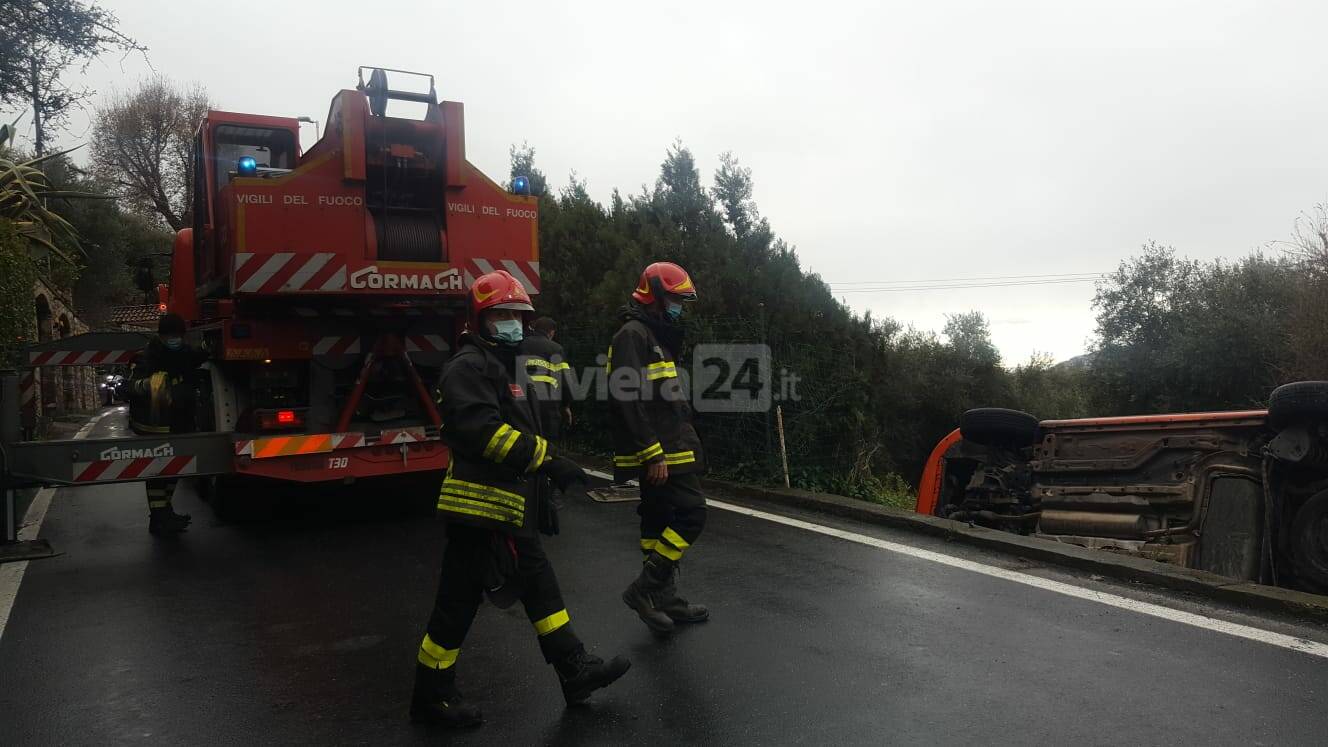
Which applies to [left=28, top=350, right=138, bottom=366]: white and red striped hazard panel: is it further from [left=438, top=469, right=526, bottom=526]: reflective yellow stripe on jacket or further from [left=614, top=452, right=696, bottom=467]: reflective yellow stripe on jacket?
[left=438, top=469, right=526, bottom=526]: reflective yellow stripe on jacket

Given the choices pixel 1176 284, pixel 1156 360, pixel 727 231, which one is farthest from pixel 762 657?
pixel 1176 284

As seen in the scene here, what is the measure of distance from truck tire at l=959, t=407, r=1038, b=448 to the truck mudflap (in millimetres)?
4230

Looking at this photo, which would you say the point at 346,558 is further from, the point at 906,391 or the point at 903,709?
the point at 906,391

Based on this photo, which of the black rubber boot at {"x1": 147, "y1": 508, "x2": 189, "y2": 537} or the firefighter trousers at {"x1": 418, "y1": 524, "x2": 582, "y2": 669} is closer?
the firefighter trousers at {"x1": 418, "y1": 524, "x2": 582, "y2": 669}

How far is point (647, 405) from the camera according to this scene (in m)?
4.97

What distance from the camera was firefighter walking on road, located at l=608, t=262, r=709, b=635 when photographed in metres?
4.86

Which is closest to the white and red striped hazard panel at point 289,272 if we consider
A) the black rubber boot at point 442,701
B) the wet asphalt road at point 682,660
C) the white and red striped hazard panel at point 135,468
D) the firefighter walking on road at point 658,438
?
the white and red striped hazard panel at point 135,468

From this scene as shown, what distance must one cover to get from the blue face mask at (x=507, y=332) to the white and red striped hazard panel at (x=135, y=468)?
4.37m

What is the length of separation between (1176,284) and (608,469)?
27.8m

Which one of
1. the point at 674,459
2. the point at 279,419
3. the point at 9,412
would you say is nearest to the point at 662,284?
the point at 674,459

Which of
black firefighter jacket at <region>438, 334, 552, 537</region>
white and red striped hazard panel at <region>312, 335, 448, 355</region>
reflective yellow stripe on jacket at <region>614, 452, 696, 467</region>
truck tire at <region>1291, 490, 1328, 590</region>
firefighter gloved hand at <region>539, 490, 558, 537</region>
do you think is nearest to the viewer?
black firefighter jacket at <region>438, 334, 552, 537</region>

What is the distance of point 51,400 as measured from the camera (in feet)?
78.2

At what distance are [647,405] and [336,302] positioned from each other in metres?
3.54

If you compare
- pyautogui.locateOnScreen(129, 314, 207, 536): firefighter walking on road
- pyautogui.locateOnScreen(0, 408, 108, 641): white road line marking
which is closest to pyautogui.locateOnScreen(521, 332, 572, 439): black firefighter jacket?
pyautogui.locateOnScreen(0, 408, 108, 641): white road line marking
